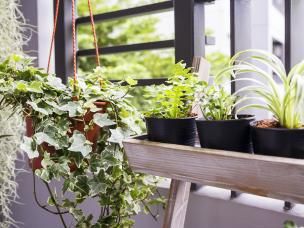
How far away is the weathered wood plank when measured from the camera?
0.53m

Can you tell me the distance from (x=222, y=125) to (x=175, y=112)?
142 millimetres

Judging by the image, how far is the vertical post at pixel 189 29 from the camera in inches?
45.4

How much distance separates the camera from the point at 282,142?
570mm

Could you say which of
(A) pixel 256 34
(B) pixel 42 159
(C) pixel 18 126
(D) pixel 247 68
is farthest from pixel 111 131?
(C) pixel 18 126

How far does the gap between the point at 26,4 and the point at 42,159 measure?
48.0 inches

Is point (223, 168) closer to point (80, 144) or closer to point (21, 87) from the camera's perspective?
point (80, 144)

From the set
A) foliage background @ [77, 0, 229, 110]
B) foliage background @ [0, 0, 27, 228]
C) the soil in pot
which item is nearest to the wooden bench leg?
the soil in pot

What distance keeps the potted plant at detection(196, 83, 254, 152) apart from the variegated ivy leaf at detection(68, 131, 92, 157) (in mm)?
304

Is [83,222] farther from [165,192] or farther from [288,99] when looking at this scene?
[288,99]

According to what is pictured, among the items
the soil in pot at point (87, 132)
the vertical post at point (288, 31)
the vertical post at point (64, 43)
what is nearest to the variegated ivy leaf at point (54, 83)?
the soil in pot at point (87, 132)

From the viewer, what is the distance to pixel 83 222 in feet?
3.12

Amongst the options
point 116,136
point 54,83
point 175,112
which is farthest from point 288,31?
point 54,83

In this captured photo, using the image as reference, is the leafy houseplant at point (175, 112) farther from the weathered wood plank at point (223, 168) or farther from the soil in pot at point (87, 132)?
the soil in pot at point (87, 132)

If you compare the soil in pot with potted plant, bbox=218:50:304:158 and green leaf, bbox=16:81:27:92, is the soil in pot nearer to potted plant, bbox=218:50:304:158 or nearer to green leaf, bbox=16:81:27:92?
green leaf, bbox=16:81:27:92
